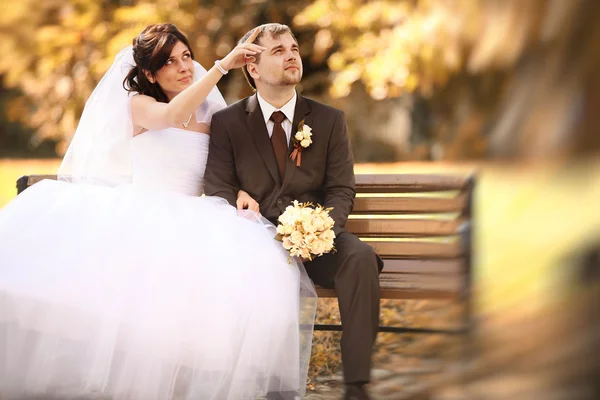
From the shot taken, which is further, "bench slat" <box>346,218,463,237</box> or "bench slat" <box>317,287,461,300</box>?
"bench slat" <box>346,218,463,237</box>

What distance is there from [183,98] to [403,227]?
4.49 ft

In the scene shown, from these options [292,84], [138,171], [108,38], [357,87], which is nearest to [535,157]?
[292,84]

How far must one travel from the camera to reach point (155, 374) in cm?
289

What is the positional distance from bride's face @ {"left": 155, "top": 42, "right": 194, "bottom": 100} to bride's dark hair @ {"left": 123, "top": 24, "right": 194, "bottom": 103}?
25 millimetres

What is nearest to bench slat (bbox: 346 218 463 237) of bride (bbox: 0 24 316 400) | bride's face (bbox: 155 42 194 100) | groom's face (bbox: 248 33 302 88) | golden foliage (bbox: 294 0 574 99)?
bride (bbox: 0 24 316 400)

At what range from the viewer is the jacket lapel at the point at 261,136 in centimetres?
352

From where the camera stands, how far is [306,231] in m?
3.08

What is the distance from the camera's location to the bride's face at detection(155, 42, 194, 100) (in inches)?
145

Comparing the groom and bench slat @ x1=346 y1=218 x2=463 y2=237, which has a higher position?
the groom

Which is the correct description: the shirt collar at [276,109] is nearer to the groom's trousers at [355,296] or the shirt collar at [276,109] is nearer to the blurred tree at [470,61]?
the groom's trousers at [355,296]

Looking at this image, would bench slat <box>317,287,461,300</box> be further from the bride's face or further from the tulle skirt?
the bride's face

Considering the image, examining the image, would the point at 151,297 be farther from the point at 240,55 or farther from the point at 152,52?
the point at 152,52

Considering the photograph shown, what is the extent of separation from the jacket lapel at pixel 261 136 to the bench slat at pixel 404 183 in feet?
2.08

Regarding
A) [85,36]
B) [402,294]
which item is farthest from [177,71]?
[85,36]
